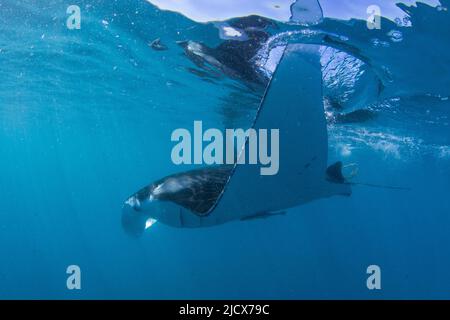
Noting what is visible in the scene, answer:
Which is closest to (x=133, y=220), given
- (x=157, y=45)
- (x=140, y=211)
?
(x=140, y=211)

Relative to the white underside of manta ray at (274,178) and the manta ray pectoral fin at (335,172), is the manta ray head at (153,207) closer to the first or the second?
the white underside of manta ray at (274,178)

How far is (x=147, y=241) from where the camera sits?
47.3m

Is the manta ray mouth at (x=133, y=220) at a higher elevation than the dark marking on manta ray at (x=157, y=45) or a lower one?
lower

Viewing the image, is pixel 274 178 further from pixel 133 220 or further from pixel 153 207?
pixel 133 220

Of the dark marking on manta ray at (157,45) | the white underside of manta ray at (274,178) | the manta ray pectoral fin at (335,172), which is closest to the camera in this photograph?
the white underside of manta ray at (274,178)

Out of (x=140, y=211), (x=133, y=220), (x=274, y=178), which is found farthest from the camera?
(x=133, y=220)

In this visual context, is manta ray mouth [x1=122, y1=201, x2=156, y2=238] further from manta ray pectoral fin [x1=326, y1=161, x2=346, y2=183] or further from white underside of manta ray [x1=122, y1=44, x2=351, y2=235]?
manta ray pectoral fin [x1=326, y1=161, x2=346, y2=183]

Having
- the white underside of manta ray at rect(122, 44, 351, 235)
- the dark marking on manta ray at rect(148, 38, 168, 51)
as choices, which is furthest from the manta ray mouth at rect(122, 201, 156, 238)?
the dark marking on manta ray at rect(148, 38, 168, 51)

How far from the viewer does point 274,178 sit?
6156 millimetres

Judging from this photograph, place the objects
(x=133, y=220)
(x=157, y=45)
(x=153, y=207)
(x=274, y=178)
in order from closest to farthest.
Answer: (x=153, y=207), (x=274, y=178), (x=133, y=220), (x=157, y=45)

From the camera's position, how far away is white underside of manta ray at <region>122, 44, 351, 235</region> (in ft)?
16.5

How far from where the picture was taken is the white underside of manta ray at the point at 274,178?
5043mm

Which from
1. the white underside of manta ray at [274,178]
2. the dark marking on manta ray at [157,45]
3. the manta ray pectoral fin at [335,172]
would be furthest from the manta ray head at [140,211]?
the dark marking on manta ray at [157,45]
